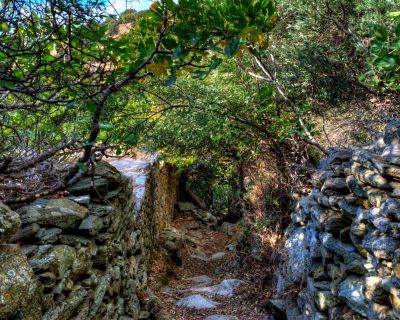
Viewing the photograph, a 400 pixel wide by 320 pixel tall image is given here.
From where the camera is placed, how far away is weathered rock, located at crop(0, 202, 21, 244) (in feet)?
8.59

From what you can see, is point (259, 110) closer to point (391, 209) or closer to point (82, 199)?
point (82, 199)

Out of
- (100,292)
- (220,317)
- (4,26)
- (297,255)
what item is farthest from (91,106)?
(220,317)

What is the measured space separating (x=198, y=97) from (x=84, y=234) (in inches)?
209

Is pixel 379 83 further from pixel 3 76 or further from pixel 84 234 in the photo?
pixel 3 76

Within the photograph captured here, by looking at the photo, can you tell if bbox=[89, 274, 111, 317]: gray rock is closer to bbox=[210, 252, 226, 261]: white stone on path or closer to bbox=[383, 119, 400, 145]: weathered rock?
bbox=[383, 119, 400, 145]: weathered rock

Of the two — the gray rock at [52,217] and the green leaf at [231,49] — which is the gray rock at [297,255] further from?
the green leaf at [231,49]

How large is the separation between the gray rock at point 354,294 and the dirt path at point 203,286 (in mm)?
3270

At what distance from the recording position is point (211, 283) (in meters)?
9.65

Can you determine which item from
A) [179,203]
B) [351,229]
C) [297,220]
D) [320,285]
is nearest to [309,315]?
[320,285]

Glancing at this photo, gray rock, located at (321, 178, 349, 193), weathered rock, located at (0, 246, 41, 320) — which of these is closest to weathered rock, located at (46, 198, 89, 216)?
weathered rock, located at (0, 246, 41, 320)

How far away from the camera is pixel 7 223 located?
105 inches

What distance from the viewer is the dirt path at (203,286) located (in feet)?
24.3

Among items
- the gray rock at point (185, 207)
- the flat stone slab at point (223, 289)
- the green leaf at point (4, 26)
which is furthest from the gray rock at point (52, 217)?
the gray rock at point (185, 207)

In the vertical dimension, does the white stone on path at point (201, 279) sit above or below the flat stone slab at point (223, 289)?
below
